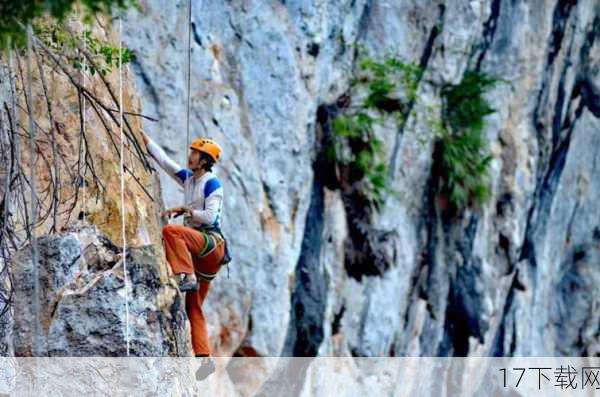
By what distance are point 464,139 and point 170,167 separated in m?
7.65

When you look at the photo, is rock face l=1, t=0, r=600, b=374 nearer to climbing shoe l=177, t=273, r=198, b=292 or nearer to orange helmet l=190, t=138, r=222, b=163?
climbing shoe l=177, t=273, r=198, b=292

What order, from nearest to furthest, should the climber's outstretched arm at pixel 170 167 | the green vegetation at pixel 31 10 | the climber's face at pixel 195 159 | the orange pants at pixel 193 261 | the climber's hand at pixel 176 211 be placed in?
the green vegetation at pixel 31 10, the orange pants at pixel 193 261, the climber's hand at pixel 176 211, the climber's face at pixel 195 159, the climber's outstretched arm at pixel 170 167

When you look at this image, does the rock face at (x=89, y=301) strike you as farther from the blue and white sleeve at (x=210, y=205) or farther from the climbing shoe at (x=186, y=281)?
the blue and white sleeve at (x=210, y=205)

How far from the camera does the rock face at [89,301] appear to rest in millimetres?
7859

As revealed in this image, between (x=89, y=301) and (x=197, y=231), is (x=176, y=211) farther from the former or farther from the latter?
(x=89, y=301)

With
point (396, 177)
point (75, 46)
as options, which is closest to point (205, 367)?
point (75, 46)

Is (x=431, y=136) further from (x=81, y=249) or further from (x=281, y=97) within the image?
(x=81, y=249)

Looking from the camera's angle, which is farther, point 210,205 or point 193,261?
point 193,261

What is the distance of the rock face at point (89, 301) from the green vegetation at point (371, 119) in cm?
671

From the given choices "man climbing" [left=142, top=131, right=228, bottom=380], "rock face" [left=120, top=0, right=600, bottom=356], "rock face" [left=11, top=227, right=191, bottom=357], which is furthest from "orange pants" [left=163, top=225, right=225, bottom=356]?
"rock face" [left=120, top=0, right=600, bottom=356]

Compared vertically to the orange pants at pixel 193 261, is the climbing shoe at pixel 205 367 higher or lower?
lower

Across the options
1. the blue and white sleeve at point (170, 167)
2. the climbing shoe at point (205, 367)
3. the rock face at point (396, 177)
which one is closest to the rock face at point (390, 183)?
the rock face at point (396, 177)

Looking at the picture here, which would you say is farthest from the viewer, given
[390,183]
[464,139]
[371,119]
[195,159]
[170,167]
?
[464,139]

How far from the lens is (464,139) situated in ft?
52.7
